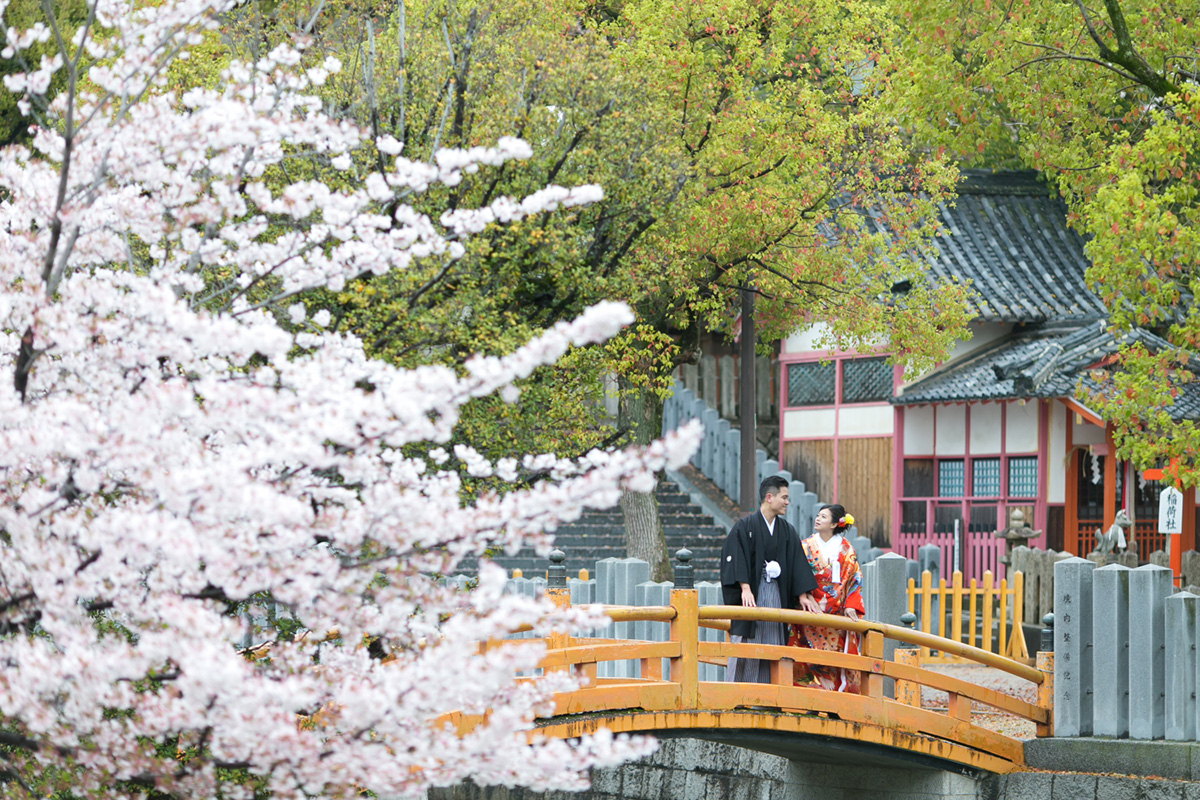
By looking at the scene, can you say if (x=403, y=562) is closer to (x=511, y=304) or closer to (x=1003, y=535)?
(x=511, y=304)

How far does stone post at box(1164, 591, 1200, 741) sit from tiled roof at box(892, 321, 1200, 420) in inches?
405

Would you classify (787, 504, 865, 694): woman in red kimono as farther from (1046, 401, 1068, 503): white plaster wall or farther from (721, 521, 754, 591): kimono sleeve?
(1046, 401, 1068, 503): white plaster wall

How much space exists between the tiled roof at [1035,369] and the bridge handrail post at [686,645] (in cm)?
1191

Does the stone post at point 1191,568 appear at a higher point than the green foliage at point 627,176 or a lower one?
lower

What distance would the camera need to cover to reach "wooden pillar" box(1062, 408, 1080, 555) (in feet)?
71.6

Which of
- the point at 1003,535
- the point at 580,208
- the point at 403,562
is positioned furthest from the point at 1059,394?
the point at 403,562

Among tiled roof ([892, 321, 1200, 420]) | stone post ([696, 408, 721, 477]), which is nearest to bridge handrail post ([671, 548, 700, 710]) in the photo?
tiled roof ([892, 321, 1200, 420])

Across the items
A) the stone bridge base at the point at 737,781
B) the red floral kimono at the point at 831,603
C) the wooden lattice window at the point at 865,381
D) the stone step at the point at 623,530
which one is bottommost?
the stone bridge base at the point at 737,781

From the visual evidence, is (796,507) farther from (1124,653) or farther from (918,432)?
(1124,653)

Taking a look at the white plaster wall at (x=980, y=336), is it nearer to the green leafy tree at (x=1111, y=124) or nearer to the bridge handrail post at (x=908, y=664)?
the green leafy tree at (x=1111, y=124)

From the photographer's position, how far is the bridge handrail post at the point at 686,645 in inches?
354

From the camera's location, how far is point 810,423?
25172 millimetres

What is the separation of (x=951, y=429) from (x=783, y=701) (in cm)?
1423

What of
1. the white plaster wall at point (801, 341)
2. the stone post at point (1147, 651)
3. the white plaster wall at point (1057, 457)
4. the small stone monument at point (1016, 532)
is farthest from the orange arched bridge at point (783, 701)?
the white plaster wall at point (801, 341)
